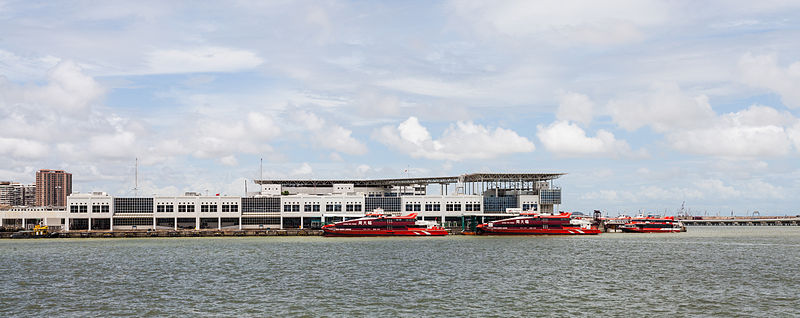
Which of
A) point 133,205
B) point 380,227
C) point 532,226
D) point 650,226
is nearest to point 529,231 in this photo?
point 532,226

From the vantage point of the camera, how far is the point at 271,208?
17050cm

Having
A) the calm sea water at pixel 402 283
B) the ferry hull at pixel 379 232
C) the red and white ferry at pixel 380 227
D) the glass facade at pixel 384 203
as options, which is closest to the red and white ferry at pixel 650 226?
the glass facade at pixel 384 203

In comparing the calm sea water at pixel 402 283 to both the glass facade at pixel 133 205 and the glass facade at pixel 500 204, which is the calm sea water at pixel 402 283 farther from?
the glass facade at pixel 500 204

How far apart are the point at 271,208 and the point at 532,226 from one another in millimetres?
64901

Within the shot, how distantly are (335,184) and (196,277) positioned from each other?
127515 millimetres

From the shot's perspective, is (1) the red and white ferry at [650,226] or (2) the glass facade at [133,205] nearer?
(2) the glass facade at [133,205]

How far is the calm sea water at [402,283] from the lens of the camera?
156 ft

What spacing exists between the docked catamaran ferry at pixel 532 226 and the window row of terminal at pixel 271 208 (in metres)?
15.4

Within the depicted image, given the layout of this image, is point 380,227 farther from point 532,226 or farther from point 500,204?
point 500,204

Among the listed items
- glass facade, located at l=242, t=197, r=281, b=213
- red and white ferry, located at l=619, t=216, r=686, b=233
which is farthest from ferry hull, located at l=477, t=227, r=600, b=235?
glass facade, located at l=242, t=197, r=281, b=213

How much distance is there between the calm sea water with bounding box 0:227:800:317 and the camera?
156ft

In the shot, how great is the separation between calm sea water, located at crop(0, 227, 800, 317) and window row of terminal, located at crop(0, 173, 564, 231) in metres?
70.4

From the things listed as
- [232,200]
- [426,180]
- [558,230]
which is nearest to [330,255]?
[558,230]

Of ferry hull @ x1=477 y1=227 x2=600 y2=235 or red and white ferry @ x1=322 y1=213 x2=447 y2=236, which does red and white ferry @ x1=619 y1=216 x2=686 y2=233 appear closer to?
ferry hull @ x1=477 y1=227 x2=600 y2=235
